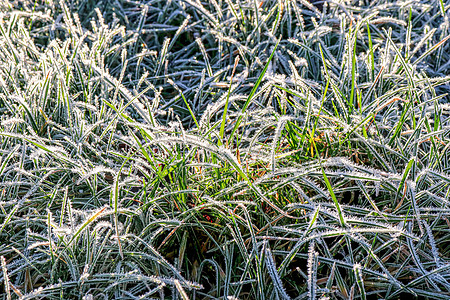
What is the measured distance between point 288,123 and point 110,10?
1783 millimetres

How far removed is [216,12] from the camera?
2730 mm

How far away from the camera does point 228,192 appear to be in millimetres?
1597

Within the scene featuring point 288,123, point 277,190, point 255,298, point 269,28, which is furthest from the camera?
point 269,28

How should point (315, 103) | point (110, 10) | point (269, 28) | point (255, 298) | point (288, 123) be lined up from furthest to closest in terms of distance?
point (110, 10), point (269, 28), point (315, 103), point (288, 123), point (255, 298)

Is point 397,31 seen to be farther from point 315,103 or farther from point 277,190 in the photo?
point 277,190

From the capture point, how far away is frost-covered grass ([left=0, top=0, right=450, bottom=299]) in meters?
1.50

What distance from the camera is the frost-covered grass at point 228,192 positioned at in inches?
59.2

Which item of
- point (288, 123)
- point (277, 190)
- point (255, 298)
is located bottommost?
point (255, 298)

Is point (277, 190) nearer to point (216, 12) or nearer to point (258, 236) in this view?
point (258, 236)

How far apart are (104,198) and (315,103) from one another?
987 millimetres

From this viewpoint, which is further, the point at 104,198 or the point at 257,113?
the point at 257,113

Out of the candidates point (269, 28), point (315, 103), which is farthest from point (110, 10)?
point (315, 103)

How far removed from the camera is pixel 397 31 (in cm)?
271

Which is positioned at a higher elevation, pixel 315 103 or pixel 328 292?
pixel 315 103
